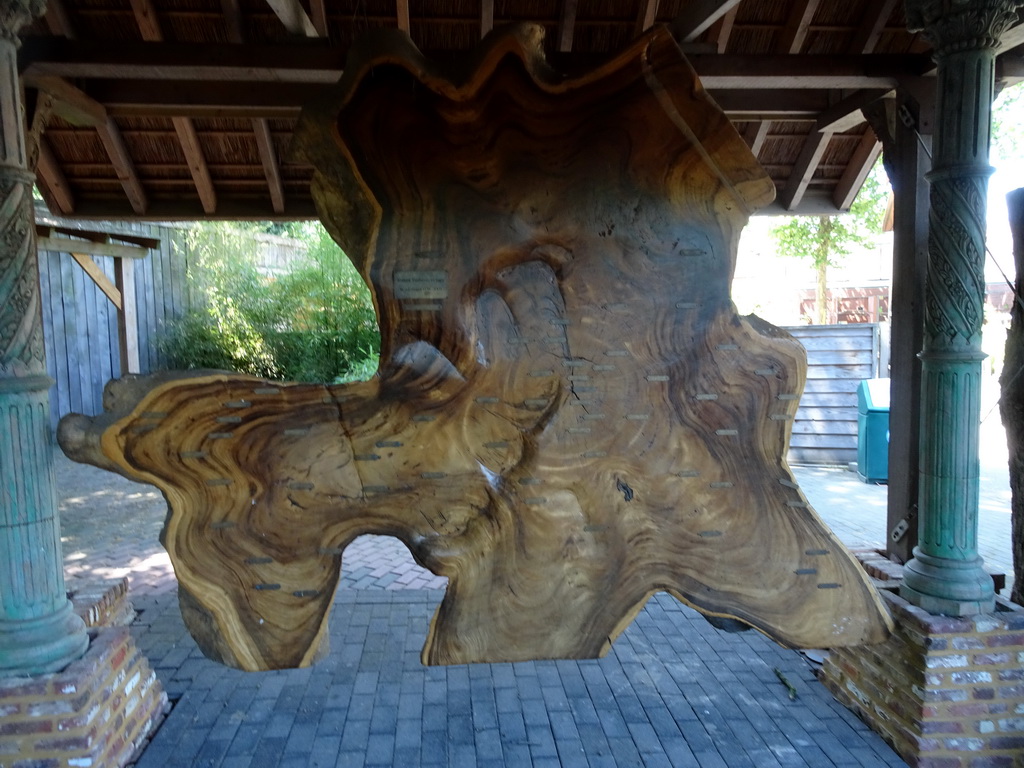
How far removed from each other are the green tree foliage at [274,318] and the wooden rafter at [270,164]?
5790mm

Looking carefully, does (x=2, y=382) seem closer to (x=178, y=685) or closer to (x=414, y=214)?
(x=414, y=214)

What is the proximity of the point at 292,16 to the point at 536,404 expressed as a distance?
2.21 metres

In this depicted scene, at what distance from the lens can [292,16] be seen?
3.02 m

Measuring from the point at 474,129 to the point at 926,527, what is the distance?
2455mm

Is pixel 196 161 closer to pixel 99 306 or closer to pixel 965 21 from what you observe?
pixel 965 21

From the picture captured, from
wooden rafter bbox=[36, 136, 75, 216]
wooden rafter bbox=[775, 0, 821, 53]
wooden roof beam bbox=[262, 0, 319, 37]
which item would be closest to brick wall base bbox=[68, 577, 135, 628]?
wooden rafter bbox=[36, 136, 75, 216]

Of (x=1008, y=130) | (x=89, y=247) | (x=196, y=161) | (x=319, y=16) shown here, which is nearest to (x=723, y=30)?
(x=319, y=16)

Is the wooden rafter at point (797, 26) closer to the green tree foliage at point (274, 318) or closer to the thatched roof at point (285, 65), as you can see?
the thatched roof at point (285, 65)

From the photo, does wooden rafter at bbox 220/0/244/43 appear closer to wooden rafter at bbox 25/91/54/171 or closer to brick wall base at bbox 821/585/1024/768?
wooden rafter at bbox 25/91/54/171

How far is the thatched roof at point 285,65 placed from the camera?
3.12m

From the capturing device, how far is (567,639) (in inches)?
96.2

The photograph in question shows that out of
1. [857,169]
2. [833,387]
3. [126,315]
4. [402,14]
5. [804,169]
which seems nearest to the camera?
[402,14]

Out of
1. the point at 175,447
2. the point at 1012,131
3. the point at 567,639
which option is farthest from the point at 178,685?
the point at 1012,131

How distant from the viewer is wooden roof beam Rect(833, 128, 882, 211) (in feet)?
14.5
